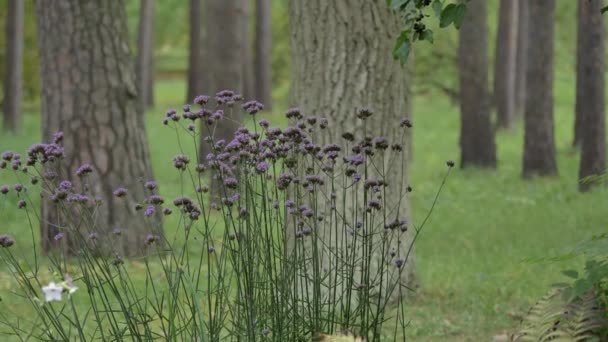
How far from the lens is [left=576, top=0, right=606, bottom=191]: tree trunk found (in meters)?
12.2

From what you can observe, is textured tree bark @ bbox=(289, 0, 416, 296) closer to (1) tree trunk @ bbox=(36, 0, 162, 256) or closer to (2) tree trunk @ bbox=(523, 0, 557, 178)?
(1) tree trunk @ bbox=(36, 0, 162, 256)

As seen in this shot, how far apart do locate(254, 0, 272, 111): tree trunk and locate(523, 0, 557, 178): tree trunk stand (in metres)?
13.8

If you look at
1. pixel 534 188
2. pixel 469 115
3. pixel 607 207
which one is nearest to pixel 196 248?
pixel 607 207

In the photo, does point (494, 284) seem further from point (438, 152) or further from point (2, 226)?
point (438, 152)

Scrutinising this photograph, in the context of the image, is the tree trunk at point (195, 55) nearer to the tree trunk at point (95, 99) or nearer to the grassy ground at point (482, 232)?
the grassy ground at point (482, 232)

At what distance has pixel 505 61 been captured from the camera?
69.5 feet

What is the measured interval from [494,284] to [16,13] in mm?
17294

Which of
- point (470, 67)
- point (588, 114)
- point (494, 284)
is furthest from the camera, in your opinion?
point (470, 67)

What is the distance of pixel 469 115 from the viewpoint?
15609 millimetres

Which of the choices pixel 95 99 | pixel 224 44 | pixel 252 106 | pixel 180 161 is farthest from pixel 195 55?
pixel 180 161

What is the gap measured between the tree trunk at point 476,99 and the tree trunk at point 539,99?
1243mm

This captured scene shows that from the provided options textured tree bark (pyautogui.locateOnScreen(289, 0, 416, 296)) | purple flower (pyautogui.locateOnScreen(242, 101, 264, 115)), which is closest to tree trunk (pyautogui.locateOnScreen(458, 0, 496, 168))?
textured tree bark (pyautogui.locateOnScreen(289, 0, 416, 296))

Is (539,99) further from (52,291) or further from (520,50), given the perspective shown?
(52,291)

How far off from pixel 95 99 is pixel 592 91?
7.33 m
